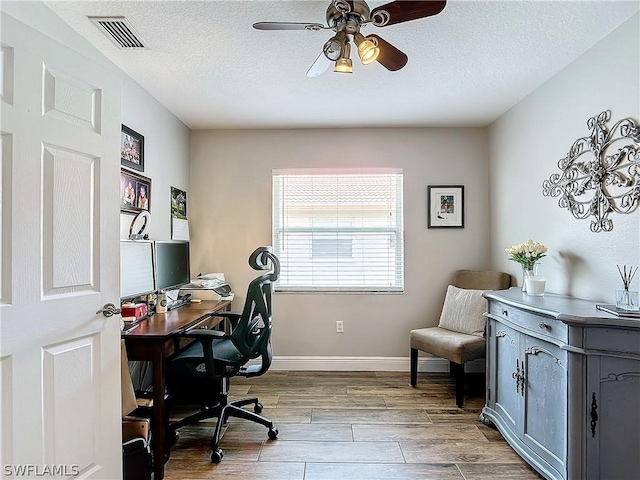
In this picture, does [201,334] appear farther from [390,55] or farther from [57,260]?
[390,55]

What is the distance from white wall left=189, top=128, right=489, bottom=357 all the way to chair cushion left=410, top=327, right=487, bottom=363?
0.45 metres

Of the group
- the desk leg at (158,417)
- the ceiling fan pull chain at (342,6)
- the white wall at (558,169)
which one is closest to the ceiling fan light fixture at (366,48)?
the ceiling fan pull chain at (342,6)

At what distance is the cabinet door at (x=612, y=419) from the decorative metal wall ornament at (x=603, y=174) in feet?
2.72

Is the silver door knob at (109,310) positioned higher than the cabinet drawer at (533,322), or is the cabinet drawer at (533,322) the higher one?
the silver door knob at (109,310)

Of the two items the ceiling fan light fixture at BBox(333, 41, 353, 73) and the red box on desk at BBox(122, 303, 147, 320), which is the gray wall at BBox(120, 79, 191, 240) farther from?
the ceiling fan light fixture at BBox(333, 41, 353, 73)

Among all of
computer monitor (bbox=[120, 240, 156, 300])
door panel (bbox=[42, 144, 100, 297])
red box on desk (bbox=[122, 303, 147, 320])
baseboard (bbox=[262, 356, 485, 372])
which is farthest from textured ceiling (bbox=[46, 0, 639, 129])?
baseboard (bbox=[262, 356, 485, 372])

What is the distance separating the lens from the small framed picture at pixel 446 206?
3750mm

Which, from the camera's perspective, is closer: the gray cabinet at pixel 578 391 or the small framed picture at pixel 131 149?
the gray cabinet at pixel 578 391

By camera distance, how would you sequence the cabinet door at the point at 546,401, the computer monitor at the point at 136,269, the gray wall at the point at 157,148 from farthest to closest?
the gray wall at the point at 157,148 → the computer monitor at the point at 136,269 → the cabinet door at the point at 546,401

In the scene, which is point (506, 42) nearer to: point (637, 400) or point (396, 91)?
point (396, 91)

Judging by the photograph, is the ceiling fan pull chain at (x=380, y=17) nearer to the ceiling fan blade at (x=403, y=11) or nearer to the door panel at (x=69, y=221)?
the ceiling fan blade at (x=403, y=11)

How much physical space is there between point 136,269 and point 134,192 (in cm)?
60

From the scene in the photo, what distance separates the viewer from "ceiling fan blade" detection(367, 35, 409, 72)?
5.86ft

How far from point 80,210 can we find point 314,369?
108 inches
